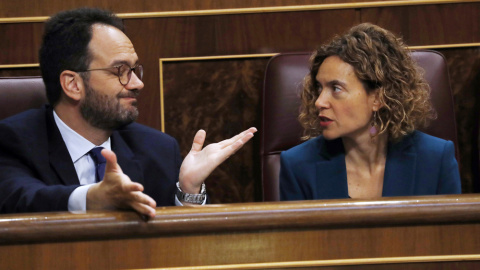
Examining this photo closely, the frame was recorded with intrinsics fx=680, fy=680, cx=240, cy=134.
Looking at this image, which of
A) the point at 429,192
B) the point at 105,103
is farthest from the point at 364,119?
the point at 105,103

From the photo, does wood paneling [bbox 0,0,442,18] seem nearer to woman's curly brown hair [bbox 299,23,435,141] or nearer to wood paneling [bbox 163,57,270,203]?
wood paneling [bbox 163,57,270,203]

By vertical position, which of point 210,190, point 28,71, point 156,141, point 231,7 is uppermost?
point 231,7

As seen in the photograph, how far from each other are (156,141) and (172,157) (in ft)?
0.12

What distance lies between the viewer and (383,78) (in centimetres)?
114

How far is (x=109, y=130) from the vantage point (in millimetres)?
1111

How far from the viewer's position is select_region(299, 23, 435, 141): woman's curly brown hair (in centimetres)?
114

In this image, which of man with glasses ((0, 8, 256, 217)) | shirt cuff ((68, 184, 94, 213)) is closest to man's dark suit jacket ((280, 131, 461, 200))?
man with glasses ((0, 8, 256, 217))

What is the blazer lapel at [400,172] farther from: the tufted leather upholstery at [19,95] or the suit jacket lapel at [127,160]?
the tufted leather upholstery at [19,95]

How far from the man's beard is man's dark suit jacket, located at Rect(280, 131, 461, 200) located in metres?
0.28

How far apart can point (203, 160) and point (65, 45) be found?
341mm

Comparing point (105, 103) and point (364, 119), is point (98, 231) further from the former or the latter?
point (364, 119)

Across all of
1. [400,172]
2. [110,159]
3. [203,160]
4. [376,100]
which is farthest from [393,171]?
[110,159]

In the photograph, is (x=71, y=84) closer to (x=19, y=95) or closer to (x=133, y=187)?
(x=19, y=95)

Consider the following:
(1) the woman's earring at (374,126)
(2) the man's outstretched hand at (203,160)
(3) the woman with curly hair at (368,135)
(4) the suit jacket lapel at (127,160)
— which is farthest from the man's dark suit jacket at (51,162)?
(1) the woman's earring at (374,126)
